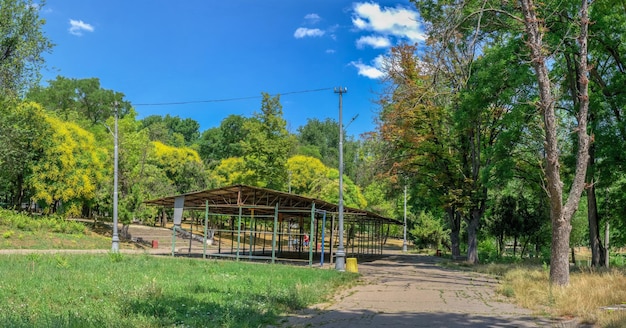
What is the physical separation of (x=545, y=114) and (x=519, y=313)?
252 inches

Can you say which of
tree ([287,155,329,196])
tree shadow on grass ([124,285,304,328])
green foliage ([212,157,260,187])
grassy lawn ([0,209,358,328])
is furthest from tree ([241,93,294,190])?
tree shadow on grass ([124,285,304,328])

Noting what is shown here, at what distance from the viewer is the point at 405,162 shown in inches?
1219

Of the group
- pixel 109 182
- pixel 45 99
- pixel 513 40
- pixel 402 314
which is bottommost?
pixel 402 314

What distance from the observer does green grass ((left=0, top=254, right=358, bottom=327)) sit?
24.1 ft

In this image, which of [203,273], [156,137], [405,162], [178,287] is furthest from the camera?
[156,137]

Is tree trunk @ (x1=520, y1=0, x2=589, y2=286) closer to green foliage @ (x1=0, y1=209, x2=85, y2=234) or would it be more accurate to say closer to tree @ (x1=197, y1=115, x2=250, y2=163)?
green foliage @ (x1=0, y1=209, x2=85, y2=234)

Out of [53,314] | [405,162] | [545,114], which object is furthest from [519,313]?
[405,162]

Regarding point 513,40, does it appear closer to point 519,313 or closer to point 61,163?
point 519,313

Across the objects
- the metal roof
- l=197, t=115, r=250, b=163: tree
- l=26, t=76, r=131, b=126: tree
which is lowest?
the metal roof

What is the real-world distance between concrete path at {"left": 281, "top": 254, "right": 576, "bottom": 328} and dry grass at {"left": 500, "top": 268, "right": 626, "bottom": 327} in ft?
1.44

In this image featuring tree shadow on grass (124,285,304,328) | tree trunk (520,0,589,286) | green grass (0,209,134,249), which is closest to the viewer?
tree shadow on grass (124,285,304,328)

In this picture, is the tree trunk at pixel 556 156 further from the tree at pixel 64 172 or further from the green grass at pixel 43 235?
the tree at pixel 64 172

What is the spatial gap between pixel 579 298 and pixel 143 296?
30.1ft

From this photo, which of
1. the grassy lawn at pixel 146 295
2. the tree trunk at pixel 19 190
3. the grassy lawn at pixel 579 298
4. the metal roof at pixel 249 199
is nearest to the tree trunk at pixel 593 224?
the grassy lawn at pixel 579 298
